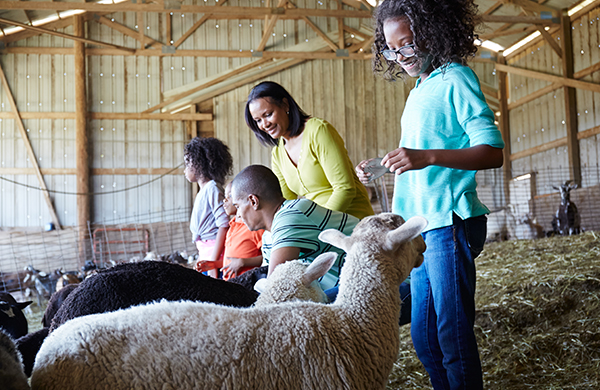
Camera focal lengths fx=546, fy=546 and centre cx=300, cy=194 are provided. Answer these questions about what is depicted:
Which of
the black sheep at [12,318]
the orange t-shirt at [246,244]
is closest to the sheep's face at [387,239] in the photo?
the orange t-shirt at [246,244]

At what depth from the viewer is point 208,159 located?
4.77m

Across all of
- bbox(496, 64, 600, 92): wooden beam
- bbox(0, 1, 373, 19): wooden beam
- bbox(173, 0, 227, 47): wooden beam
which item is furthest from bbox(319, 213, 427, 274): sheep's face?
bbox(173, 0, 227, 47): wooden beam

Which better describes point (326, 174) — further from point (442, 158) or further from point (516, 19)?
point (516, 19)

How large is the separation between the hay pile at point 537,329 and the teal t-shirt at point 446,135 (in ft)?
4.71

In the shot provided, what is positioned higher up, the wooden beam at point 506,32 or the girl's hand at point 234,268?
the wooden beam at point 506,32

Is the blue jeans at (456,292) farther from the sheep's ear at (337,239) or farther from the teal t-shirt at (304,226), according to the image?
the teal t-shirt at (304,226)

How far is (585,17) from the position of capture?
39.8 feet

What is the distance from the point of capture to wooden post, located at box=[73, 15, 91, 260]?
1273 cm

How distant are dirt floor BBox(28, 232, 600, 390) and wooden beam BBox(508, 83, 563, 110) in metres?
8.60

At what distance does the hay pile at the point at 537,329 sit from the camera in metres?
3.02

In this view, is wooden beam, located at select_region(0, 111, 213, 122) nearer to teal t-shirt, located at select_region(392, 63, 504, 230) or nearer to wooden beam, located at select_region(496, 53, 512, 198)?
wooden beam, located at select_region(496, 53, 512, 198)

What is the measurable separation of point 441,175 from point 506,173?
13.1 metres

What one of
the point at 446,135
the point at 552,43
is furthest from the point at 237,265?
the point at 552,43

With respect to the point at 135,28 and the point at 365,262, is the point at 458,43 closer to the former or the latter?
the point at 365,262
